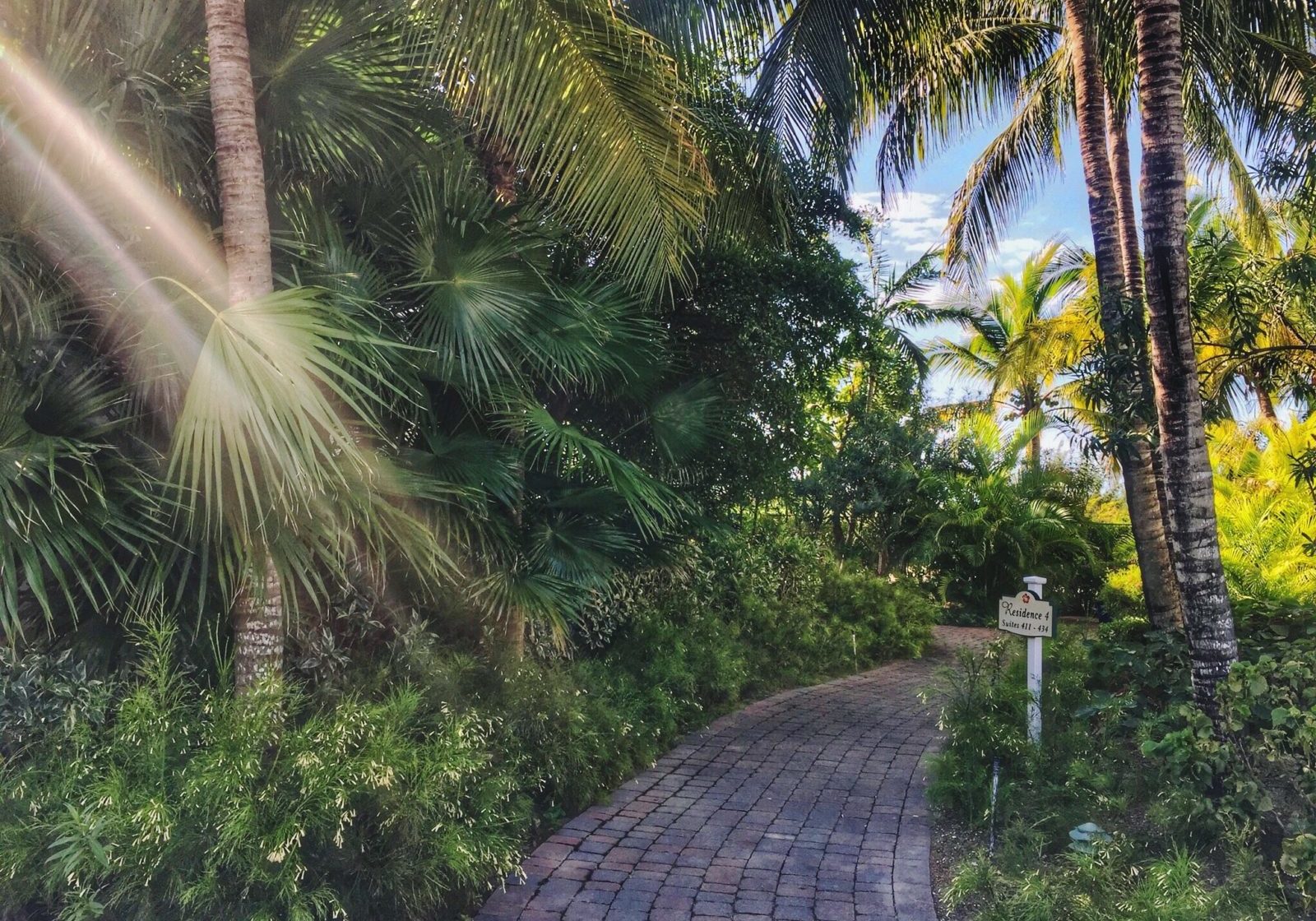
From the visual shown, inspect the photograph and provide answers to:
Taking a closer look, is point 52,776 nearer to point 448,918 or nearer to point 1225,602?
point 448,918

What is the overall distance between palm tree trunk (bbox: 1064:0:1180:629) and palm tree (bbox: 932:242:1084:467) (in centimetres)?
1098

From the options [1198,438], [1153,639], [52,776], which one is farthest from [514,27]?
[1153,639]

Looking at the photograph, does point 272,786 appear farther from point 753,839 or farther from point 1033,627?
point 1033,627

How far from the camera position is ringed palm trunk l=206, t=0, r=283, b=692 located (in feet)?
13.4

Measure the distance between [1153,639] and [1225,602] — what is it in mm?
1450

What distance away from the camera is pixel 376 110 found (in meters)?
5.32

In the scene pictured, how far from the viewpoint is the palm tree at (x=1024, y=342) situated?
18844mm

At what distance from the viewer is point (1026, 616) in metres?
6.00

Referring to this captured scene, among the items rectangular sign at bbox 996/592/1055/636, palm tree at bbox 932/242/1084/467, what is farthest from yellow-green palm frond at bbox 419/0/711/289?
palm tree at bbox 932/242/1084/467

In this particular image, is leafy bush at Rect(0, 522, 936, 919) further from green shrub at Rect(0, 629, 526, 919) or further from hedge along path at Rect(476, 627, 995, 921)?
hedge along path at Rect(476, 627, 995, 921)

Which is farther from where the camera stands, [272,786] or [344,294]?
[344,294]

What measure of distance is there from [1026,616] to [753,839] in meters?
2.32

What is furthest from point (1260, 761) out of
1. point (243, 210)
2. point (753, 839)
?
point (243, 210)

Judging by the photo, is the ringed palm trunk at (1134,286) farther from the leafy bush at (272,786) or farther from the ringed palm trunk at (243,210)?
Answer: the ringed palm trunk at (243,210)
